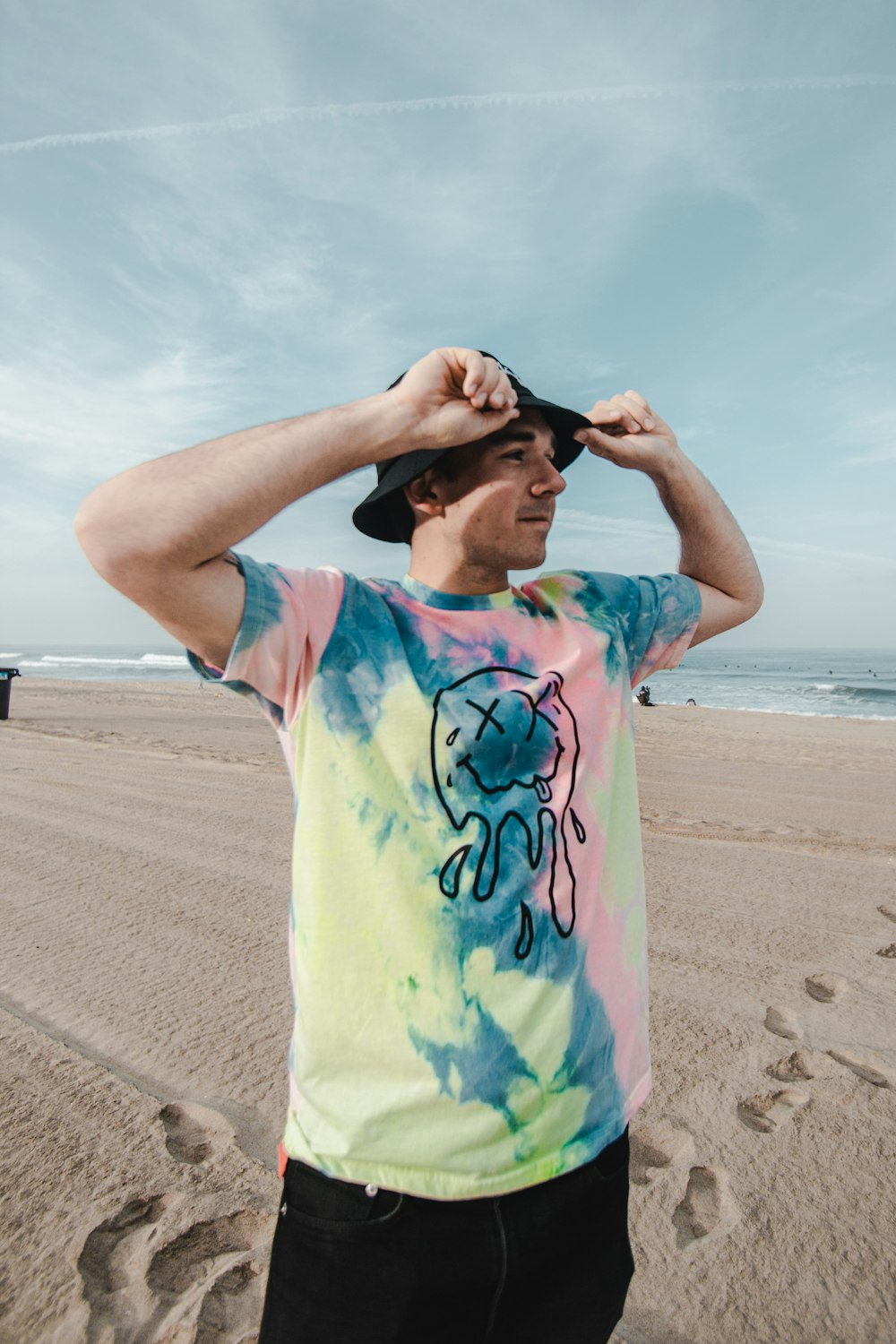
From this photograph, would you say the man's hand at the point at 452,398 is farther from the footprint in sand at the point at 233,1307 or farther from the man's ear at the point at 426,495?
the footprint in sand at the point at 233,1307

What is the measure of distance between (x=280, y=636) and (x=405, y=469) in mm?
475

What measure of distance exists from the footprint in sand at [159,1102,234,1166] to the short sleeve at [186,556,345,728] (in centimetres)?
198

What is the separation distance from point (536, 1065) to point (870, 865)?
5529 mm

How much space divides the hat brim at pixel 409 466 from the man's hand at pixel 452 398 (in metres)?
0.04

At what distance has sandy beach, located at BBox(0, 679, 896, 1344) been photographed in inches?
83.0

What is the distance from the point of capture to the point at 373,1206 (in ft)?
4.09

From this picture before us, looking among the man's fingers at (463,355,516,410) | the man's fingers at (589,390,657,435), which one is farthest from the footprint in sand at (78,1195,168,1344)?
the man's fingers at (589,390,657,435)

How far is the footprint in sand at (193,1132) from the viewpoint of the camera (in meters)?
2.59

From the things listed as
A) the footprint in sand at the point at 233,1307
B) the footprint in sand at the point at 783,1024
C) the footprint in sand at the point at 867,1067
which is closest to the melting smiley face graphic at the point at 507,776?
the footprint in sand at the point at 233,1307

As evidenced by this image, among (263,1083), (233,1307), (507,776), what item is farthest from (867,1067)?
(507,776)

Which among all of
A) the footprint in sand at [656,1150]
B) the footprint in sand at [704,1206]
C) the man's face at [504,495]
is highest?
the man's face at [504,495]

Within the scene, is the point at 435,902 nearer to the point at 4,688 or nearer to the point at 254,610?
the point at 254,610

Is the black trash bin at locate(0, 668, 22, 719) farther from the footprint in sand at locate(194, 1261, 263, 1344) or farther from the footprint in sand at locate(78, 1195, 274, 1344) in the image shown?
the footprint in sand at locate(194, 1261, 263, 1344)

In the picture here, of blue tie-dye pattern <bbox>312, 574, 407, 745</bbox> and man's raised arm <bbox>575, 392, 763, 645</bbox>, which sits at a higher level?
man's raised arm <bbox>575, 392, 763, 645</bbox>
